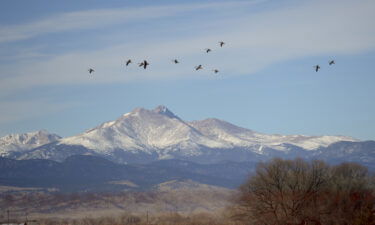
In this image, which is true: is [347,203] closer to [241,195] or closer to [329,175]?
[329,175]

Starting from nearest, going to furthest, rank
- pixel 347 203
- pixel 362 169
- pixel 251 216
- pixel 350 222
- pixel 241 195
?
pixel 350 222 → pixel 347 203 → pixel 251 216 → pixel 241 195 → pixel 362 169

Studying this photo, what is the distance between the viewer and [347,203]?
482ft

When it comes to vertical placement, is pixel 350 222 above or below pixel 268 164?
below

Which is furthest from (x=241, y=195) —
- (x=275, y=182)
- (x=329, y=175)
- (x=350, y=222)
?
(x=350, y=222)

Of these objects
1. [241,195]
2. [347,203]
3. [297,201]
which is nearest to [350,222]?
[347,203]

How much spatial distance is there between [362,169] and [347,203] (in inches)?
1822

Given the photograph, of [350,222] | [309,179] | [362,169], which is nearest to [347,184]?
[309,179]

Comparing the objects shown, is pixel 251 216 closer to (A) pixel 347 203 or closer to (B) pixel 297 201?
(B) pixel 297 201

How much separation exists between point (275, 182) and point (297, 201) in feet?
32.3

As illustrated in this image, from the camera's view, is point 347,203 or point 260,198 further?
point 260,198

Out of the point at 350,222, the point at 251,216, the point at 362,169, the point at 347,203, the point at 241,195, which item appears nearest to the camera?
the point at 350,222

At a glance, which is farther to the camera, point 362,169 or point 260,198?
point 362,169

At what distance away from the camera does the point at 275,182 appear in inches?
6432

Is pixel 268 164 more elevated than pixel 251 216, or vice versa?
pixel 268 164
